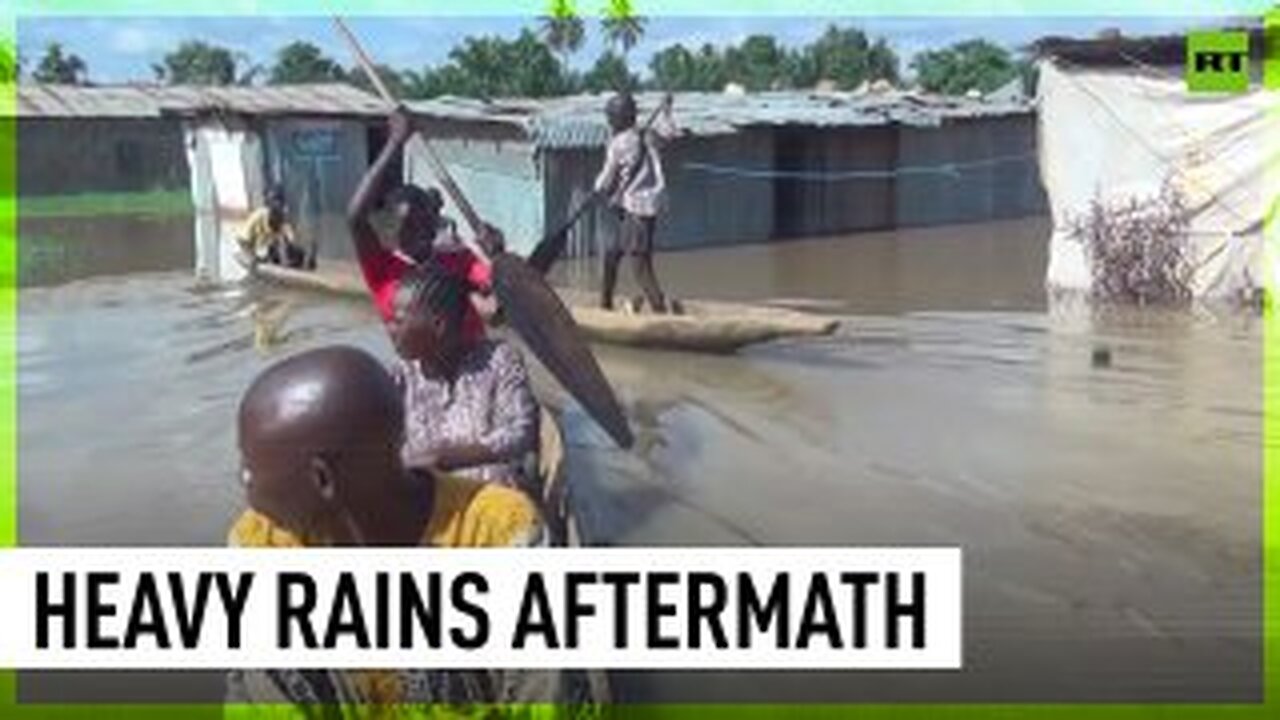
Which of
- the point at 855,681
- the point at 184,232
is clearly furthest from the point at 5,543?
the point at 184,232

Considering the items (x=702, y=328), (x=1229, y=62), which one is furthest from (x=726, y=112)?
(x=702, y=328)

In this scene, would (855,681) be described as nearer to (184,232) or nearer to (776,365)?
(776,365)

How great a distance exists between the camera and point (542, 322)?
739cm

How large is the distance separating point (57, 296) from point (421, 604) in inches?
560

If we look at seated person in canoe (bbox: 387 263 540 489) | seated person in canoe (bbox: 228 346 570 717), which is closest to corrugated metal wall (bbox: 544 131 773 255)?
seated person in canoe (bbox: 387 263 540 489)

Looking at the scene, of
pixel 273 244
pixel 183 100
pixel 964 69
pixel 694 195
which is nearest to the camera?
pixel 273 244

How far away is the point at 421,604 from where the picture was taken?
3.57 m

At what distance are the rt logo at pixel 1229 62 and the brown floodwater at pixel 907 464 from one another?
1.80 metres

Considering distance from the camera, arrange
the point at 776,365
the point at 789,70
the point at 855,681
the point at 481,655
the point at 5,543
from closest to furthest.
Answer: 1. the point at 481,655
2. the point at 855,681
3. the point at 5,543
4. the point at 776,365
5. the point at 789,70

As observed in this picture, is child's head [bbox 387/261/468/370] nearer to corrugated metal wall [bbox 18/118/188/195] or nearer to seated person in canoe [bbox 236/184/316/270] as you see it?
seated person in canoe [bbox 236/184/316/270]

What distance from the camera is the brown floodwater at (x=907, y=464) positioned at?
516cm

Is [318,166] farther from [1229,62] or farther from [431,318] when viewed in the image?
[431,318]

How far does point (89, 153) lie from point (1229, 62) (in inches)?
854

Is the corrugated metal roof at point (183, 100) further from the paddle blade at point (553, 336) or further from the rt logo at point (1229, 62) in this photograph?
the paddle blade at point (553, 336)
